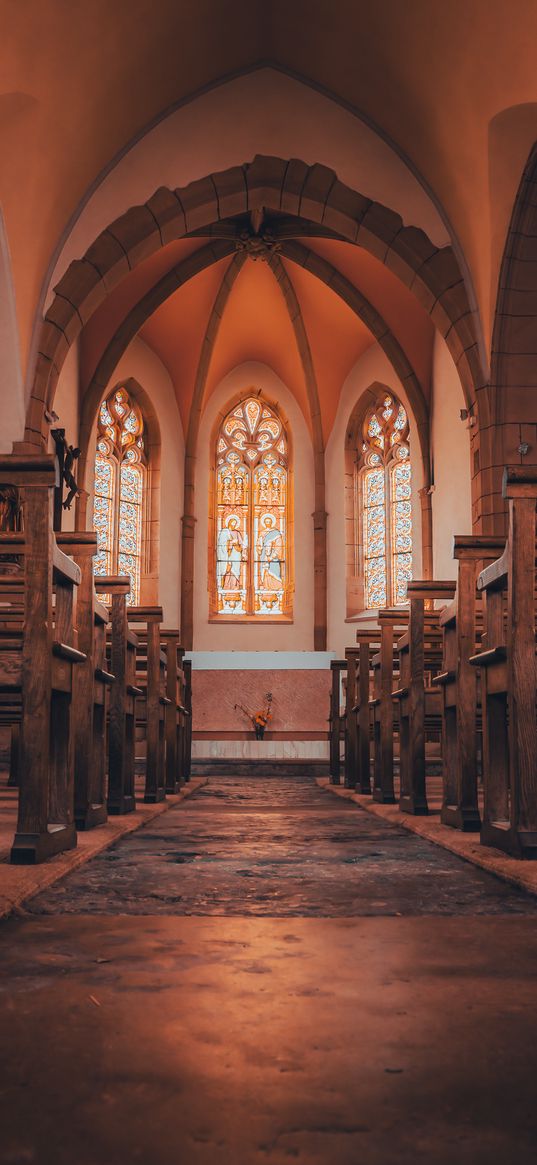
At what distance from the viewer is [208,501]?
1555cm

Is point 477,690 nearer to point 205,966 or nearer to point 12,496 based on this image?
point 205,966

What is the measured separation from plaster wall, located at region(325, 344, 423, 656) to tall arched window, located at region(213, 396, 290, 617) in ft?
2.56

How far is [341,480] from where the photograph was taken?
15172 millimetres

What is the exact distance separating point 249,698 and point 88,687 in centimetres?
969

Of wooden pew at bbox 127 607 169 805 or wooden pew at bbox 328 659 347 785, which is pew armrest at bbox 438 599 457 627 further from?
wooden pew at bbox 328 659 347 785

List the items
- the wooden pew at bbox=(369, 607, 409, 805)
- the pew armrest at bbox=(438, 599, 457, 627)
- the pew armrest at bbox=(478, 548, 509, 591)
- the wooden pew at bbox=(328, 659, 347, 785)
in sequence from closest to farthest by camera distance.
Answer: the pew armrest at bbox=(478, 548, 509, 591) → the pew armrest at bbox=(438, 599, 457, 627) → the wooden pew at bbox=(369, 607, 409, 805) → the wooden pew at bbox=(328, 659, 347, 785)

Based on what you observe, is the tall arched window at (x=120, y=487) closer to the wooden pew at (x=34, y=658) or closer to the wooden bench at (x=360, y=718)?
the wooden bench at (x=360, y=718)

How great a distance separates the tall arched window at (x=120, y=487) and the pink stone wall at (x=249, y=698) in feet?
5.89

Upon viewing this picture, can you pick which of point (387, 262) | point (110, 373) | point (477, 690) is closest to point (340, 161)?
point (387, 262)

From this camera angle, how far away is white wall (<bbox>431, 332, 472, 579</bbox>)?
11742 mm

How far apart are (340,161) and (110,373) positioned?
4227 millimetres

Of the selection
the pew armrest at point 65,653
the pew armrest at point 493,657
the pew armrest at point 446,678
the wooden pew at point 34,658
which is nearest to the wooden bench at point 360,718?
the pew armrest at point 446,678

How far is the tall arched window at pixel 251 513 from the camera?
51.2 ft

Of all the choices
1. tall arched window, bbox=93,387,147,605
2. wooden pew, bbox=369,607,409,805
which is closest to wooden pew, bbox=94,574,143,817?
wooden pew, bbox=369,607,409,805
